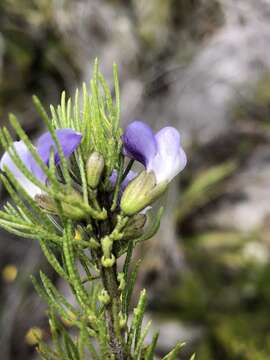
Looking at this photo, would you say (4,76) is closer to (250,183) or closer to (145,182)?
(250,183)

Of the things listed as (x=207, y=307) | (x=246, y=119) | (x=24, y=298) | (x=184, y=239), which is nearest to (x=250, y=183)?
(x=246, y=119)

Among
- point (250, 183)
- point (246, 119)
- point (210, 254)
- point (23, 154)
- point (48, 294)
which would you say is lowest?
point (48, 294)

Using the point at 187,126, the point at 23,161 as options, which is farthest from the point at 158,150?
the point at 187,126

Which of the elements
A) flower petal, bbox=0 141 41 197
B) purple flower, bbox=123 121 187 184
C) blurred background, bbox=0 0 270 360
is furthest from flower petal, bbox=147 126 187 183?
blurred background, bbox=0 0 270 360

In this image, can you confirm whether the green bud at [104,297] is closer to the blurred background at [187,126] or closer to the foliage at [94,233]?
the foliage at [94,233]

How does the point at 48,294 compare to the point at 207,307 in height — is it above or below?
below

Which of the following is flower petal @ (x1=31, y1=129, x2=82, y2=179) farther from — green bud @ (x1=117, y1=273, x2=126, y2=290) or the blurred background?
the blurred background

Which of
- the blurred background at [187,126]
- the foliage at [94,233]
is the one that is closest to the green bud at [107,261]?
the foliage at [94,233]
